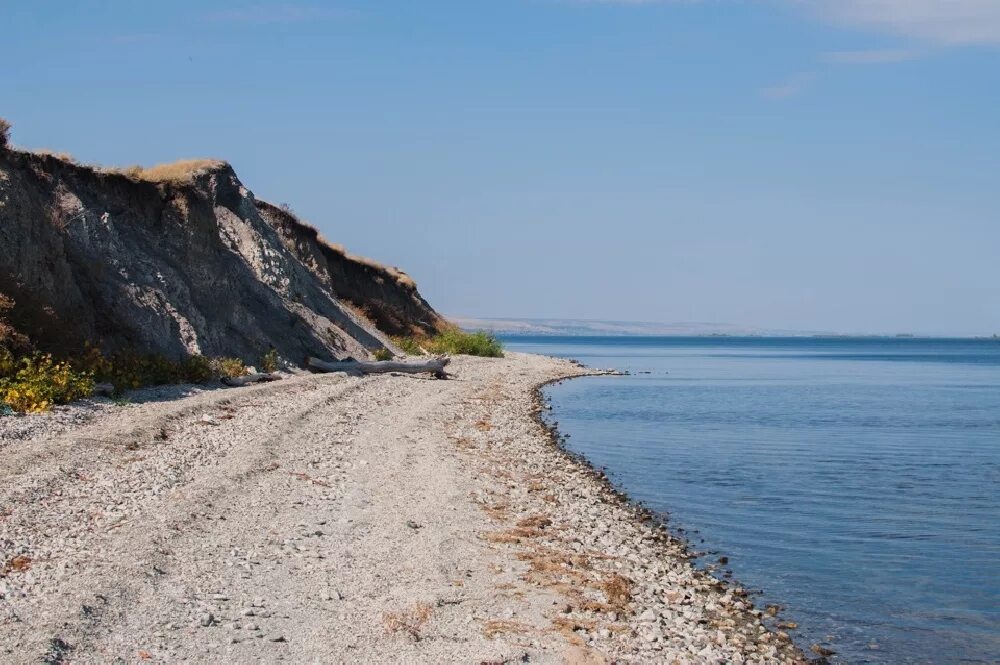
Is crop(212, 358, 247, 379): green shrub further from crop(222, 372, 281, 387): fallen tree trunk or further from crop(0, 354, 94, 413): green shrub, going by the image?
crop(0, 354, 94, 413): green shrub

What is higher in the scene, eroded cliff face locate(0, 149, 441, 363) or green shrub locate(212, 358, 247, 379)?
eroded cliff face locate(0, 149, 441, 363)

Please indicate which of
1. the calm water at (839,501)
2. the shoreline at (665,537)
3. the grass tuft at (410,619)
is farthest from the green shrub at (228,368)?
the grass tuft at (410,619)

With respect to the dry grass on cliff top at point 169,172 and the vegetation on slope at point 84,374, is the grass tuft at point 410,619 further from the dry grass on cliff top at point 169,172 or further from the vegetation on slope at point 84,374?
the dry grass on cliff top at point 169,172

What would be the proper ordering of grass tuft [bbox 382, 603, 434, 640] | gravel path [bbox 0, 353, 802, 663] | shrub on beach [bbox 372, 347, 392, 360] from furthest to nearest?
shrub on beach [bbox 372, 347, 392, 360], grass tuft [bbox 382, 603, 434, 640], gravel path [bbox 0, 353, 802, 663]

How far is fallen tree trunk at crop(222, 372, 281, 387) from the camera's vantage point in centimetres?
2583

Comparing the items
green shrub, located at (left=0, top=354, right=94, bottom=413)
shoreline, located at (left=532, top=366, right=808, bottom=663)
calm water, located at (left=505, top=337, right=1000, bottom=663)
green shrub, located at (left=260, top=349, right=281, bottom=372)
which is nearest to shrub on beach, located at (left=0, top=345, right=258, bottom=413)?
green shrub, located at (left=0, top=354, right=94, bottom=413)

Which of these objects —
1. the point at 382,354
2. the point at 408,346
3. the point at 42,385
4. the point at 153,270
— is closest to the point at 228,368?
the point at 153,270

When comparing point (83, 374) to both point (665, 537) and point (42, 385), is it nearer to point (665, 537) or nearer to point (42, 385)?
point (42, 385)

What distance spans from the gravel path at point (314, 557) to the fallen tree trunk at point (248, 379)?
6499 millimetres

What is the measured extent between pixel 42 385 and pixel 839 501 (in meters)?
15.2

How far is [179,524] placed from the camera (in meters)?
10.9

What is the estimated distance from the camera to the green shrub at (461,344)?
55.6 metres

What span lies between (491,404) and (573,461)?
31.0 feet

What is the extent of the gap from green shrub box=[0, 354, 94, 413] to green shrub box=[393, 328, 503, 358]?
32.4 m
